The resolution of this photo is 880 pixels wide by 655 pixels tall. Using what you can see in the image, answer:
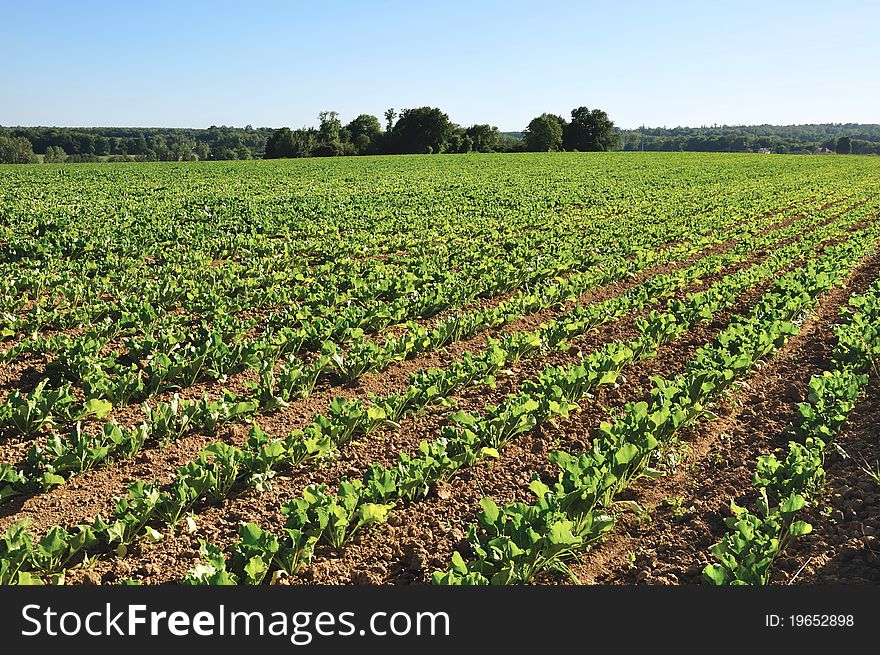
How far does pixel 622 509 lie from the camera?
16.5ft

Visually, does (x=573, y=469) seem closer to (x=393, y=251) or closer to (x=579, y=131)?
(x=393, y=251)

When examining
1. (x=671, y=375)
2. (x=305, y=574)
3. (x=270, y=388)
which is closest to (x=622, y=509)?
(x=305, y=574)

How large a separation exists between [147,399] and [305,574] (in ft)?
11.0

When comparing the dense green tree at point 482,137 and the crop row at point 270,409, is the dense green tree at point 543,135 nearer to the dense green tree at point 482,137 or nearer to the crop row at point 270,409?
the dense green tree at point 482,137

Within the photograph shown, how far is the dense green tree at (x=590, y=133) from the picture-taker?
91938 millimetres

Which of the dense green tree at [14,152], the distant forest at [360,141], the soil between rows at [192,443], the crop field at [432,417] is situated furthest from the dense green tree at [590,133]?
the soil between rows at [192,443]

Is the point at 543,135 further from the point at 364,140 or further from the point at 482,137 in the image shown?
the point at 364,140

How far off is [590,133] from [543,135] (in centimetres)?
960

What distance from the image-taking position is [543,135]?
8638cm

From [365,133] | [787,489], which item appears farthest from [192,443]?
[365,133]

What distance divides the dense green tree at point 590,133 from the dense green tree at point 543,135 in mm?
4509

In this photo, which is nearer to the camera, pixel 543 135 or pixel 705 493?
pixel 705 493

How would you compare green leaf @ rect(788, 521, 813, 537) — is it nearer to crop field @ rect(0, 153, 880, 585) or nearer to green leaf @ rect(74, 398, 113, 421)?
crop field @ rect(0, 153, 880, 585)

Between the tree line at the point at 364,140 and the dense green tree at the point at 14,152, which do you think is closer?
the dense green tree at the point at 14,152
